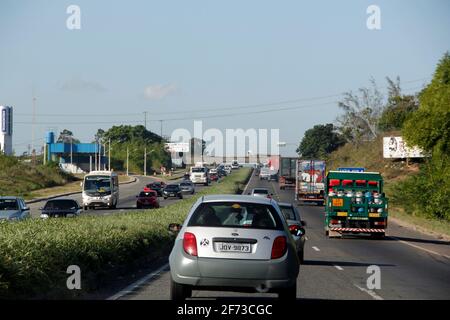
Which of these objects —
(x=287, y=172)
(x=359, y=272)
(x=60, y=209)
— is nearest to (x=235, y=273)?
(x=359, y=272)

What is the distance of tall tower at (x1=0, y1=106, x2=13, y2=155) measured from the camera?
459ft

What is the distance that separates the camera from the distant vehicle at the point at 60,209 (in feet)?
130

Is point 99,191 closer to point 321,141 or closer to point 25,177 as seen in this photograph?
point 25,177

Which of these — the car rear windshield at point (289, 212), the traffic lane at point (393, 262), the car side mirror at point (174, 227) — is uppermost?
the car side mirror at point (174, 227)

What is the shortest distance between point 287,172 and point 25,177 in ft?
97.5

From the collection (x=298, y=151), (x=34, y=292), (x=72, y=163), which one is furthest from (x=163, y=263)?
(x=298, y=151)

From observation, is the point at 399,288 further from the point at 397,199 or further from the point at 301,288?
the point at 397,199

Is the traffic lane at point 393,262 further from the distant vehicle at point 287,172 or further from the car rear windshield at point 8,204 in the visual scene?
the distant vehicle at point 287,172

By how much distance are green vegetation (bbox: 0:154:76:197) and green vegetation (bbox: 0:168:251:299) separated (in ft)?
218

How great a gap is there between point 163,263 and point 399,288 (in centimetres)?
688

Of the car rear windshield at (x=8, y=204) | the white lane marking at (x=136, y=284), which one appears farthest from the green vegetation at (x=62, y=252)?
the car rear windshield at (x=8, y=204)

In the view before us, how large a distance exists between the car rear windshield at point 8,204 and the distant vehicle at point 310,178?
113 ft

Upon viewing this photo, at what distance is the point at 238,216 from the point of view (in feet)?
44.3

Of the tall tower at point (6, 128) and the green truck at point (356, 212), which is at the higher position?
the tall tower at point (6, 128)
